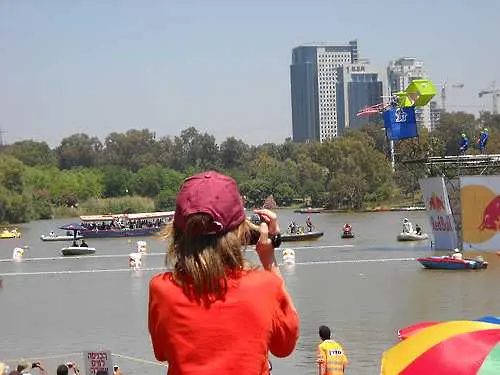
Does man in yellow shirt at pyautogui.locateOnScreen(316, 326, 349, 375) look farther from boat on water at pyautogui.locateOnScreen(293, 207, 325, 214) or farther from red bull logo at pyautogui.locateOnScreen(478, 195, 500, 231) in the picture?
boat on water at pyautogui.locateOnScreen(293, 207, 325, 214)

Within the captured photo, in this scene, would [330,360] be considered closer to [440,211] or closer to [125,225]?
[440,211]

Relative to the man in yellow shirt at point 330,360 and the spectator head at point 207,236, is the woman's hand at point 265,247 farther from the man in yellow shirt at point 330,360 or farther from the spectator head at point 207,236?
the man in yellow shirt at point 330,360

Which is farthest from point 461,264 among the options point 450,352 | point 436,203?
point 450,352

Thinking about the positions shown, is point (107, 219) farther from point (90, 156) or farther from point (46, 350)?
point (90, 156)

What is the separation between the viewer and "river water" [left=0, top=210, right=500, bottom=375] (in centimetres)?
2198

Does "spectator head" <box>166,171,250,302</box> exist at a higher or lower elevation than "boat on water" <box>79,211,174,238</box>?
higher

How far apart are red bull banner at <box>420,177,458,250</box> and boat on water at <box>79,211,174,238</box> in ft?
118

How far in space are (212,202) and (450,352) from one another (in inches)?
152

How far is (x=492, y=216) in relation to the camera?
3634cm

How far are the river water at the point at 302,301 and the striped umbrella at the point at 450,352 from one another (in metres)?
10.9

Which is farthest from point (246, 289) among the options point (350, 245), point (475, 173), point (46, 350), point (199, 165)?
point (199, 165)

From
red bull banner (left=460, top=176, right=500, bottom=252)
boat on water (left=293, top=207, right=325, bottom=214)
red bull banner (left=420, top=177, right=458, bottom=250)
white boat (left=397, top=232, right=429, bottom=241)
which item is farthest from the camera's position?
boat on water (left=293, top=207, right=325, bottom=214)

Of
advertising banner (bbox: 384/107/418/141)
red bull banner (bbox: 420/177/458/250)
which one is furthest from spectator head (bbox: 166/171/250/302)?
advertising banner (bbox: 384/107/418/141)

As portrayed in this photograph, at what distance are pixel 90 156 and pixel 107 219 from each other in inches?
3295
